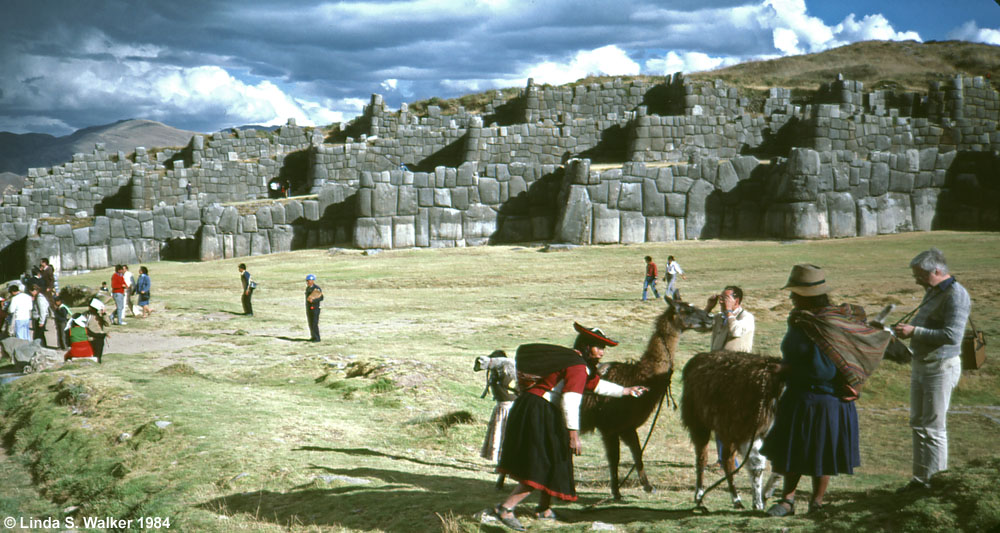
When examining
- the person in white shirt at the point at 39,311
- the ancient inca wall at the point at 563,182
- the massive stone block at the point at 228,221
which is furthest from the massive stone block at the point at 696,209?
the person in white shirt at the point at 39,311

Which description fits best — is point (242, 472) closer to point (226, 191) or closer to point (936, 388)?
point (936, 388)

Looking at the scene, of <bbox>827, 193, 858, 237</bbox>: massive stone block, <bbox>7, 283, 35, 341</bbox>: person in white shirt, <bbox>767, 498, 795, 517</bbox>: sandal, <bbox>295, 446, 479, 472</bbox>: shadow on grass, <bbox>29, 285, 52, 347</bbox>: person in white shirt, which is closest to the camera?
<bbox>767, 498, 795, 517</bbox>: sandal

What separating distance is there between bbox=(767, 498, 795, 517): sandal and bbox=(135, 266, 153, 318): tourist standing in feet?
53.9

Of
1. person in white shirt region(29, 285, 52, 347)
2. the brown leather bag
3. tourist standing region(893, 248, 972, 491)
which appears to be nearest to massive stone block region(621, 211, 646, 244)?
person in white shirt region(29, 285, 52, 347)

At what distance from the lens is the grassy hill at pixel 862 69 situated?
146 feet

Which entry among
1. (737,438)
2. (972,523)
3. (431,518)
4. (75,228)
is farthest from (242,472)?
(75,228)

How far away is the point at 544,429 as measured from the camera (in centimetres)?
530

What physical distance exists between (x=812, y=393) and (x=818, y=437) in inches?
11.1

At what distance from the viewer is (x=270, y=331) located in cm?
1611

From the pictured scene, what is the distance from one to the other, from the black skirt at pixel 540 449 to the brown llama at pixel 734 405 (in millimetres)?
1167

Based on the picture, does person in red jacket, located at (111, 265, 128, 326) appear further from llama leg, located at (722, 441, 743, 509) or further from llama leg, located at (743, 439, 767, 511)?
llama leg, located at (743, 439, 767, 511)

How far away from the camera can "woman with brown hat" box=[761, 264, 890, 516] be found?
483 centimetres

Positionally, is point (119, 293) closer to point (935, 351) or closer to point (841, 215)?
point (935, 351)

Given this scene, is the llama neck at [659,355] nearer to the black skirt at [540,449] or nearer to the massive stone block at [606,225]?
the black skirt at [540,449]
